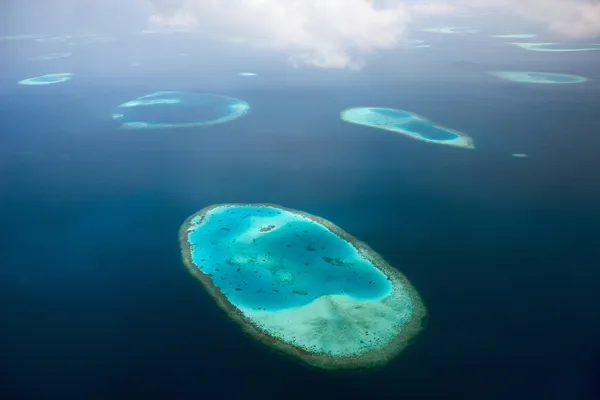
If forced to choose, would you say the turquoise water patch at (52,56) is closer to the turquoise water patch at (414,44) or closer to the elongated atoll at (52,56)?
the elongated atoll at (52,56)

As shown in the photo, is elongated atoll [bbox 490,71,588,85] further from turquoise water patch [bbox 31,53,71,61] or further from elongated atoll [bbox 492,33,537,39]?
turquoise water patch [bbox 31,53,71,61]

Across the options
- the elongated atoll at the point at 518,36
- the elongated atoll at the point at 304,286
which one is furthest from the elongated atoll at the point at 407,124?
the elongated atoll at the point at 518,36

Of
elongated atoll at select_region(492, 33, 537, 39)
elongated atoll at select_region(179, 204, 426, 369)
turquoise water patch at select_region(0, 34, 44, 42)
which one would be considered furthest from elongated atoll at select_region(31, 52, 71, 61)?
elongated atoll at select_region(492, 33, 537, 39)

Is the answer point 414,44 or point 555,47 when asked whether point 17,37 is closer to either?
point 414,44

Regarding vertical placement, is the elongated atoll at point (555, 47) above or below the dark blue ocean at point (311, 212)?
above

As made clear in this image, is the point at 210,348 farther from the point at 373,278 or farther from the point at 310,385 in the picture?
the point at 373,278

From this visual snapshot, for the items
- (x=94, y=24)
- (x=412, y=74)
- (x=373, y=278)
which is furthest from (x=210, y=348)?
(x=94, y=24)
